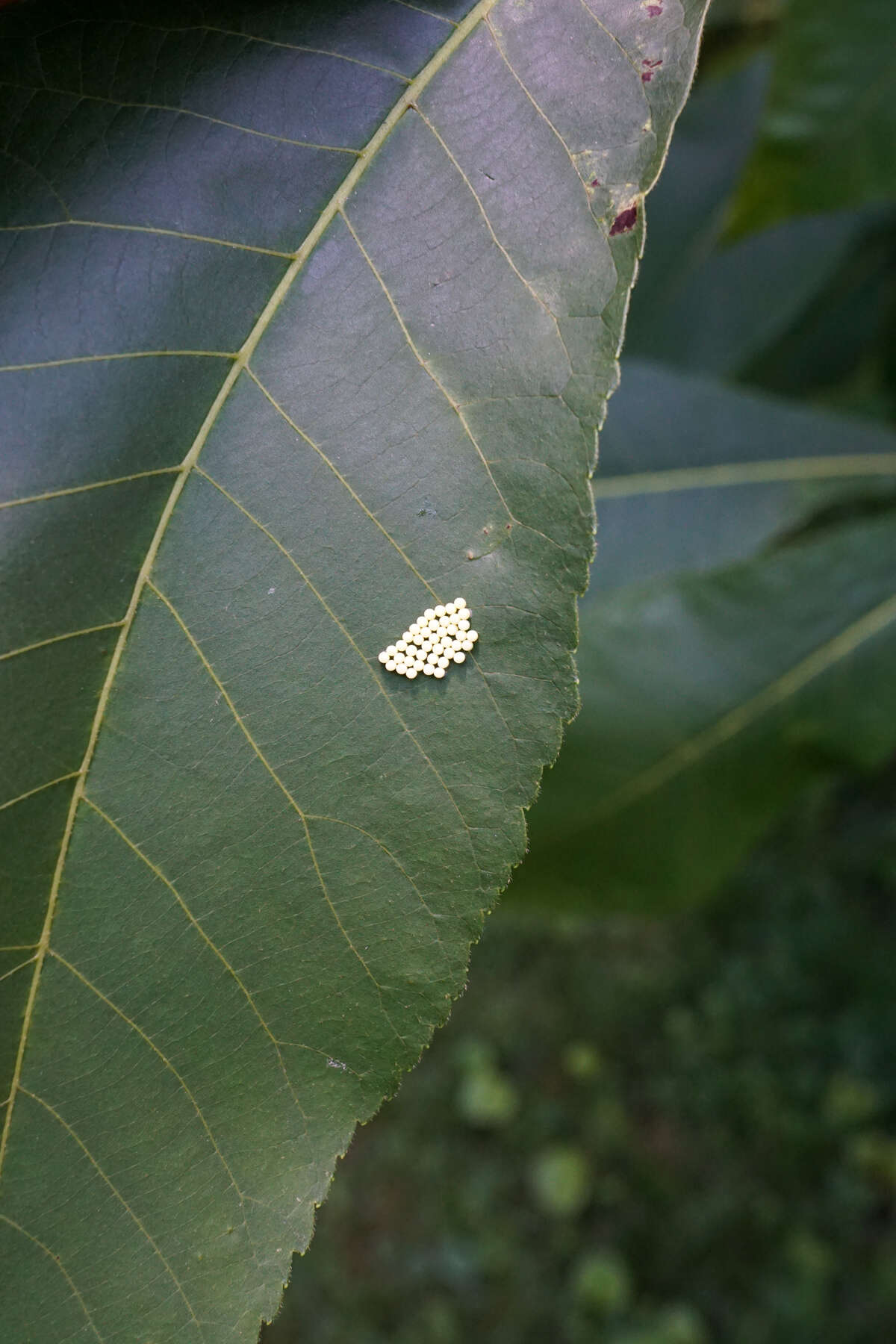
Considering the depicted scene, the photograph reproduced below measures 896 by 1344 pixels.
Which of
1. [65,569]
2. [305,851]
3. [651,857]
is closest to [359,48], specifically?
[65,569]

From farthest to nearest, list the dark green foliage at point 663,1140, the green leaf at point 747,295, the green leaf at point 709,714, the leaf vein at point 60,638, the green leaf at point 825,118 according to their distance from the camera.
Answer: the dark green foliage at point 663,1140
the green leaf at point 747,295
the green leaf at point 709,714
the green leaf at point 825,118
the leaf vein at point 60,638

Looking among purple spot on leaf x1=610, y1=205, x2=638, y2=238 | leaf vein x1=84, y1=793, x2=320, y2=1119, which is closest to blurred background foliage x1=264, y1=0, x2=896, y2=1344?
purple spot on leaf x1=610, y1=205, x2=638, y2=238

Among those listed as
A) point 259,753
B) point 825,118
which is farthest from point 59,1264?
point 825,118

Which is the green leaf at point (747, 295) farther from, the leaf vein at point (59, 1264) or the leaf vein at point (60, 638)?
the leaf vein at point (59, 1264)

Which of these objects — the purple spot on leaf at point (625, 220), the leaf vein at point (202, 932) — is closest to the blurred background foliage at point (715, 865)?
the purple spot on leaf at point (625, 220)

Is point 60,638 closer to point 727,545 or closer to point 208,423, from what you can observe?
point 208,423

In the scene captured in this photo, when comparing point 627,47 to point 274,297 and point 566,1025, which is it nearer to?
→ point 274,297
